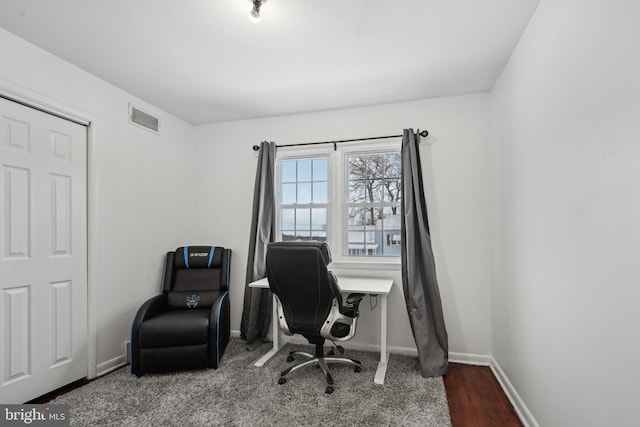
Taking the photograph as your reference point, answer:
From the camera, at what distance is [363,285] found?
2.83m

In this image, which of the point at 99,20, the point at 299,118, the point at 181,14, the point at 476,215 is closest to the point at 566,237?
the point at 476,215

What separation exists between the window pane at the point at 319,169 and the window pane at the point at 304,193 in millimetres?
133

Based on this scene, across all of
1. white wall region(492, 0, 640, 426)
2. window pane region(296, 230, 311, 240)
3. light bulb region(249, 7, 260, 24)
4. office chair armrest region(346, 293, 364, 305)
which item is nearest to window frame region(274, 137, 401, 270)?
window pane region(296, 230, 311, 240)

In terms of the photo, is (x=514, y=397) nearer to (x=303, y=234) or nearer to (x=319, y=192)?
(x=303, y=234)

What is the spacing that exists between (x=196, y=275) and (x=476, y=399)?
2.80 meters

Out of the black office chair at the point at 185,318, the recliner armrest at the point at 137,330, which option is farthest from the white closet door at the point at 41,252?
the black office chair at the point at 185,318

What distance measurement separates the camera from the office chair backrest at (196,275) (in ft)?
10.3

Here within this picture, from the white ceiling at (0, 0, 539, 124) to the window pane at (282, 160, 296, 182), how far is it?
0.78m

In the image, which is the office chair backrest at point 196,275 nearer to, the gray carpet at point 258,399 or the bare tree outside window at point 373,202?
the gray carpet at point 258,399

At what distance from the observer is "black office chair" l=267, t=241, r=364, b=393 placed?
228 centimetres

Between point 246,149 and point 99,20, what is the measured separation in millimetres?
1862

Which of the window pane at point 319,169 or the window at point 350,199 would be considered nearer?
the window at point 350,199

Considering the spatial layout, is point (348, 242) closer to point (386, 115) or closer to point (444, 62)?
point (386, 115)

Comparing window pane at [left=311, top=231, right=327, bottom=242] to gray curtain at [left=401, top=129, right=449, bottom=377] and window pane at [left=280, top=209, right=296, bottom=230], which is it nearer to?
window pane at [left=280, top=209, right=296, bottom=230]
